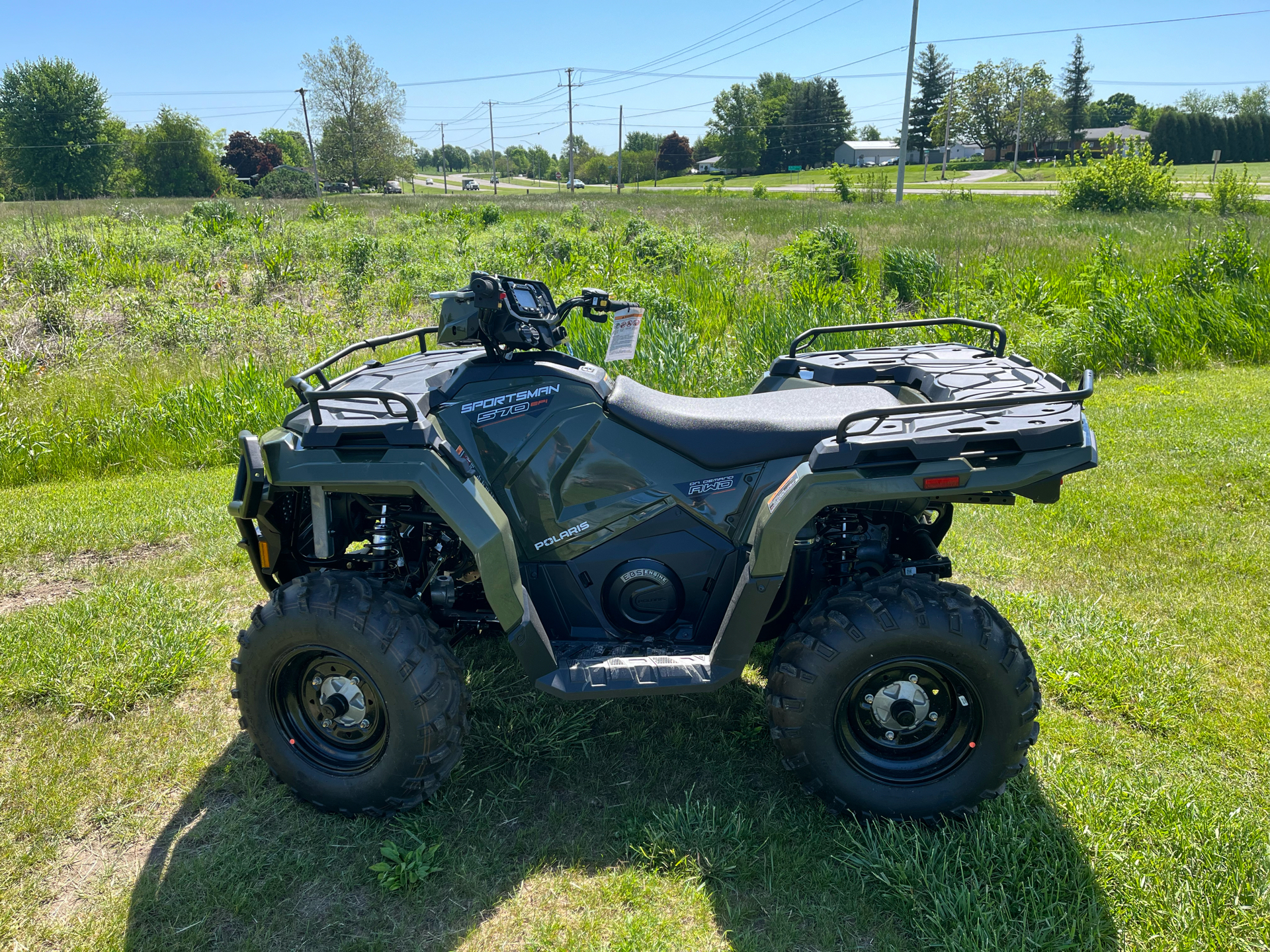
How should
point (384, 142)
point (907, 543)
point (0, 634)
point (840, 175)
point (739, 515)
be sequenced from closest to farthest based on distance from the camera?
point (739, 515), point (907, 543), point (0, 634), point (840, 175), point (384, 142)

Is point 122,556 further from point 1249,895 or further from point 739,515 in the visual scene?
point 1249,895

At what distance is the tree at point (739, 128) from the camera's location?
88125 millimetres

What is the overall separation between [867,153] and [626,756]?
109 meters

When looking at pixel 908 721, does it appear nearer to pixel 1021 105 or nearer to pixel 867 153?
pixel 1021 105

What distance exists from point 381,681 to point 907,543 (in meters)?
2.12

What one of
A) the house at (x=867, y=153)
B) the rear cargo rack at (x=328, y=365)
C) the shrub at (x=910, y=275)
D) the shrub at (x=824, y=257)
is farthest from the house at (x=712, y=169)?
the rear cargo rack at (x=328, y=365)

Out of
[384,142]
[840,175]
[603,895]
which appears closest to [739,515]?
[603,895]

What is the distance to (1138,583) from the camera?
15.4 feet

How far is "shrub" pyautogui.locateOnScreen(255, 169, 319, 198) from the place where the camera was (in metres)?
43.5

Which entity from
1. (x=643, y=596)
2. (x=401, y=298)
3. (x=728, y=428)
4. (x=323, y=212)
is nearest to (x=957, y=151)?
(x=323, y=212)

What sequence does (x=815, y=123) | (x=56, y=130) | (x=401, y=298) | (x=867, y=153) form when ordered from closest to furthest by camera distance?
(x=401, y=298)
(x=56, y=130)
(x=815, y=123)
(x=867, y=153)

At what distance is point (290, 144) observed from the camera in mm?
97875

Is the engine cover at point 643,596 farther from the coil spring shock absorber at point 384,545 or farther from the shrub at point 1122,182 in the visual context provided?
the shrub at point 1122,182

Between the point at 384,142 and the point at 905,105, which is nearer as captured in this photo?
the point at 905,105
